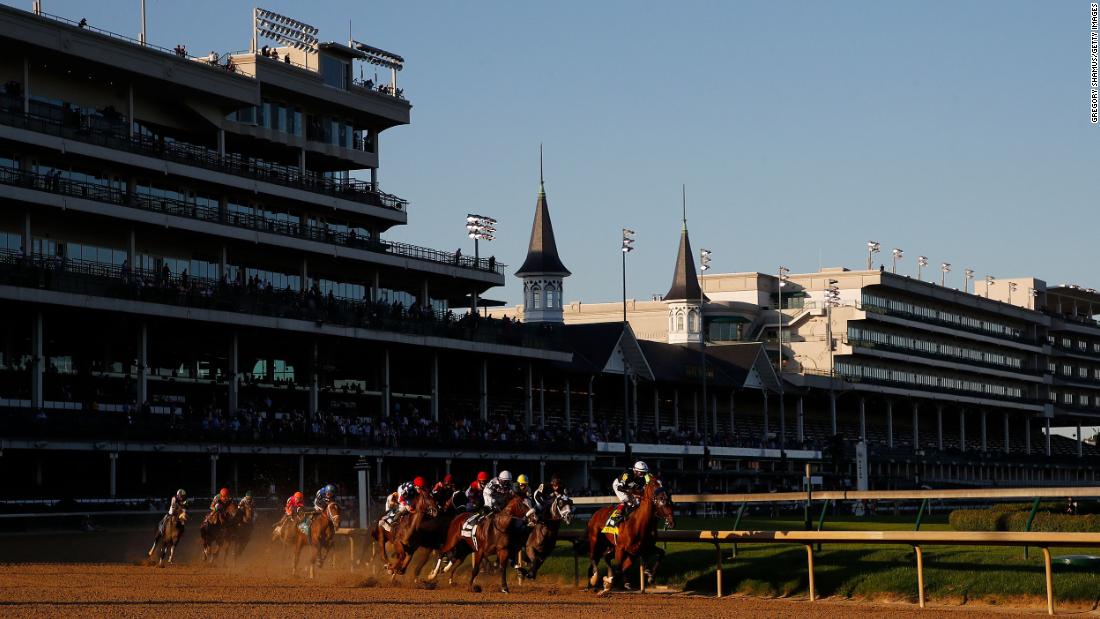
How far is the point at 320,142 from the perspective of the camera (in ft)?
206

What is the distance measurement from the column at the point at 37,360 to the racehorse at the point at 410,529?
2433cm

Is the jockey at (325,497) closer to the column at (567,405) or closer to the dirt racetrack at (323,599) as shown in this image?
the dirt racetrack at (323,599)

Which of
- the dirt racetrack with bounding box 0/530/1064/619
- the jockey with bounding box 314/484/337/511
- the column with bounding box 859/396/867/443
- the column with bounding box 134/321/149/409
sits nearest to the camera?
the dirt racetrack with bounding box 0/530/1064/619

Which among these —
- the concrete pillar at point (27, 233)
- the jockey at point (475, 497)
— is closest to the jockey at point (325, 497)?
the jockey at point (475, 497)

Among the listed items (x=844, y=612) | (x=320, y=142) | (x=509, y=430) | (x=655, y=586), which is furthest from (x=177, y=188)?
(x=844, y=612)

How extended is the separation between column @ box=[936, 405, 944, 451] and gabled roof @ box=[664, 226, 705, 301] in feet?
75.9

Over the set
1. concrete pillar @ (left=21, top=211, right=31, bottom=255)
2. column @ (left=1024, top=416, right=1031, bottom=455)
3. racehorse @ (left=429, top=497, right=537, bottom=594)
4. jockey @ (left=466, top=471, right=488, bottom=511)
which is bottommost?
column @ (left=1024, top=416, right=1031, bottom=455)

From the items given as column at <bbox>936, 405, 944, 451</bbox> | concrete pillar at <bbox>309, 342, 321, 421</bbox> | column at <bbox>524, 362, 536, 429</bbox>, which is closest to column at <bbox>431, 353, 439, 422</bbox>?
column at <bbox>524, 362, 536, 429</bbox>

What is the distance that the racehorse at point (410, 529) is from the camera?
2594 centimetres

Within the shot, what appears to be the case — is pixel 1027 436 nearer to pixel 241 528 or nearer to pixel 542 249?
pixel 542 249

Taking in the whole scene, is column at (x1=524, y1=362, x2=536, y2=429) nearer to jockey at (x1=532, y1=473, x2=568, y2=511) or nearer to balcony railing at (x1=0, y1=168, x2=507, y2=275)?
balcony railing at (x1=0, y1=168, x2=507, y2=275)

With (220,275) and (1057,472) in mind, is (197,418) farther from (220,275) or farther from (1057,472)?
(1057,472)

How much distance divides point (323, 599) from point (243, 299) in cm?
3082

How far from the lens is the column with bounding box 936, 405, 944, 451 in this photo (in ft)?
348
